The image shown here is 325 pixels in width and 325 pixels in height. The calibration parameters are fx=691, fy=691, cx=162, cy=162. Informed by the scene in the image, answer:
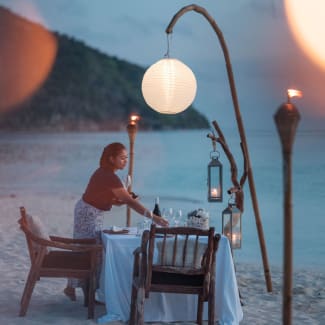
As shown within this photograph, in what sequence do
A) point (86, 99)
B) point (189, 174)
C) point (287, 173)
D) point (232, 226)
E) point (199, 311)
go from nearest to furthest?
1. point (287, 173)
2. point (199, 311)
3. point (232, 226)
4. point (189, 174)
5. point (86, 99)

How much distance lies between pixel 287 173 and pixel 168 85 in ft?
7.37

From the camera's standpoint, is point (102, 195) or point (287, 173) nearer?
point (287, 173)

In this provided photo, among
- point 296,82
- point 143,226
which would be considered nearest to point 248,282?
point 143,226

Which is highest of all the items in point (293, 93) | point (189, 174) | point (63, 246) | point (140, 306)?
point (189, 174)

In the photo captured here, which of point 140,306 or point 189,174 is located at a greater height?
point 189,174

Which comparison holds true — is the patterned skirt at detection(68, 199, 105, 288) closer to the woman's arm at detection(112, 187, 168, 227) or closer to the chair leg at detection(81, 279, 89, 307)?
the chair leg at detection(81, 279, 89, 307)

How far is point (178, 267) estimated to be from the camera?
A: 361 centimetres

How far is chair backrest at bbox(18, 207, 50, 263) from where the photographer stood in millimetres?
3971

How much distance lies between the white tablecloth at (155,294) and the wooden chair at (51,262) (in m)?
0.08

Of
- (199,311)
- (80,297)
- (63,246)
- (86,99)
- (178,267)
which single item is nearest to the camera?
(178,267)

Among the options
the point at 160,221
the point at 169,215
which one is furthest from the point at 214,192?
the point at 160,221

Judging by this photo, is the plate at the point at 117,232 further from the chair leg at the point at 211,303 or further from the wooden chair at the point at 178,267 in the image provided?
the chair leg at the point at 211,303

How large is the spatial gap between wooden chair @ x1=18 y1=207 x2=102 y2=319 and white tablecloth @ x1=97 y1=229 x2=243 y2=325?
8cm

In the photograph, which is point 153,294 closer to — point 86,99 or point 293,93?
point 293,93
